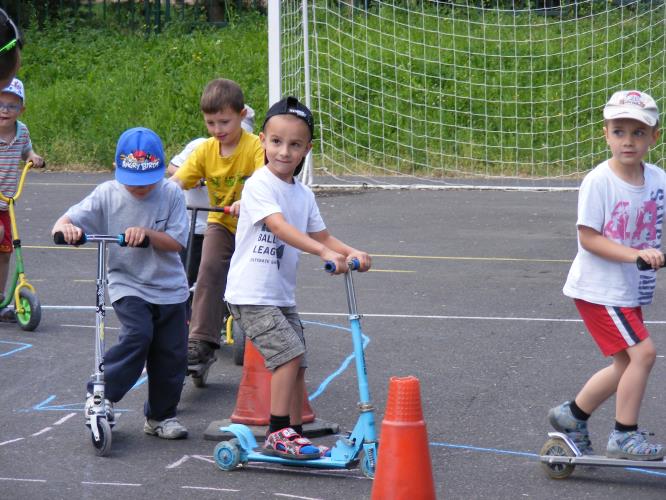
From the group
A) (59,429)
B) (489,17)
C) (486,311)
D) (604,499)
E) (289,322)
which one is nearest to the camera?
(604,499)

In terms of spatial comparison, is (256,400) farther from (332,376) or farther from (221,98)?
(221,98)

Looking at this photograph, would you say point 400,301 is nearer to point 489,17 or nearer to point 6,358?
point 6,358

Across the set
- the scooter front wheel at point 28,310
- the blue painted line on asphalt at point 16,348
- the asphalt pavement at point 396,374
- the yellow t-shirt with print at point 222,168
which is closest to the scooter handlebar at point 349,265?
the asphalt pavement at point 396,374

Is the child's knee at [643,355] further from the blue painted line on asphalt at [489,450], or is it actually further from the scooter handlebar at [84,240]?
the scooter handlebar at [84,240]

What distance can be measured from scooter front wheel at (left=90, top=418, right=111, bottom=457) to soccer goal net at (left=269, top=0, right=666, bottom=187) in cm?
1166

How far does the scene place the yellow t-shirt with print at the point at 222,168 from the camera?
6.84 meters

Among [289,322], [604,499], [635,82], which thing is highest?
[635,82]

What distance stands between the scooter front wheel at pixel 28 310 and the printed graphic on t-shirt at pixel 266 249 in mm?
3283

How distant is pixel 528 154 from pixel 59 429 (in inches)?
499

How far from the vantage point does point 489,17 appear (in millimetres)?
18672

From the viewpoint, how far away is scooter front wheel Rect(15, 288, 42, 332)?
813 centimetres

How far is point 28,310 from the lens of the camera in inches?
320

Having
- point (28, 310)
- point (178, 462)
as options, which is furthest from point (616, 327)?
point (28, 310)

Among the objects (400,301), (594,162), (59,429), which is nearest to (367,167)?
(594,162)
